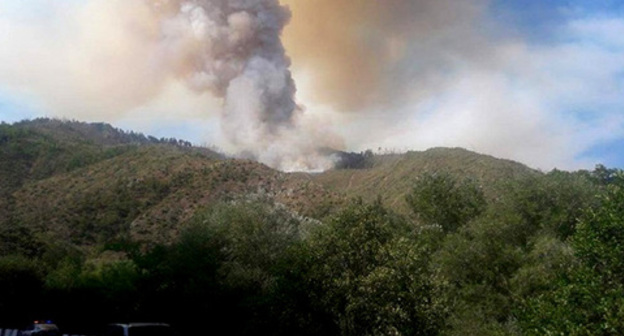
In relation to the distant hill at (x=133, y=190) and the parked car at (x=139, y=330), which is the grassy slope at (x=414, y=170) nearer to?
the distant hill at (x=133, y=190)

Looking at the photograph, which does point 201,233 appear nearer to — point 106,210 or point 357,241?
point 357,241

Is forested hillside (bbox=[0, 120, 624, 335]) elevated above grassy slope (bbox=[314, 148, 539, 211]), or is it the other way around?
grassy slope (bbox=[314, 148, 539, 211])

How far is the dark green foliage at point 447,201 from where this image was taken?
5453cm

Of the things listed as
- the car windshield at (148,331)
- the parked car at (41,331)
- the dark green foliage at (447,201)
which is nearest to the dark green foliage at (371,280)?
the car windshield at (148,331)

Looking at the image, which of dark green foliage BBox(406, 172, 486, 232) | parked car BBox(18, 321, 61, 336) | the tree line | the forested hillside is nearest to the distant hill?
dark green foliage BBox(406, 172, 486, 232)

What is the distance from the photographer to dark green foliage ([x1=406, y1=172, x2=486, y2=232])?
54.5m

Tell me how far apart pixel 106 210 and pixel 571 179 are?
243 ft

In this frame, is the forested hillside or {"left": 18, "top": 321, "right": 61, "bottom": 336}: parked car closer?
the forested hillside

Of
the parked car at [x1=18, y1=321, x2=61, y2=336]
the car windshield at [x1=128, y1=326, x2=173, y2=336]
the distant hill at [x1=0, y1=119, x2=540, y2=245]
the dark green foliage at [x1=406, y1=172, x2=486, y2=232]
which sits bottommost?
the car windshield at [x1=128, y1=326, x2=173, y2=336]

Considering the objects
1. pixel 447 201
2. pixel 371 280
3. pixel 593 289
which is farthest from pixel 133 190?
pixel 593 289

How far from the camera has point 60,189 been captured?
113938 mm

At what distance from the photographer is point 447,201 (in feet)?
182

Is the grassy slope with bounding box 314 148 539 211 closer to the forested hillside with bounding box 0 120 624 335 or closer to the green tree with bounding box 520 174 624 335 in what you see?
the forested hillside with bounding box 0 120 624 335

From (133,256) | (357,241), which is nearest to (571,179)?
(357,241)
